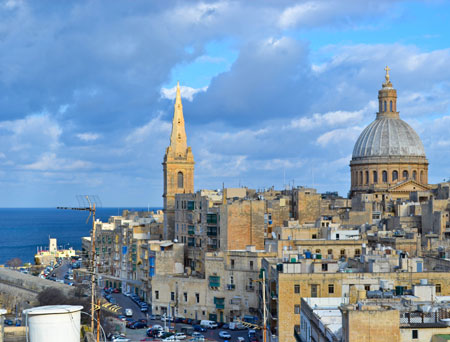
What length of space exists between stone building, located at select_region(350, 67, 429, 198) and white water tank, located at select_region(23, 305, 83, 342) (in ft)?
217

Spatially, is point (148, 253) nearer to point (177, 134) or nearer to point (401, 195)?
point (177, 134)

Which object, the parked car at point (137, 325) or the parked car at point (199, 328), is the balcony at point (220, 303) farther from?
the parked car at point (137, 325)

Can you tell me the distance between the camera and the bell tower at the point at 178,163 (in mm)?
78500

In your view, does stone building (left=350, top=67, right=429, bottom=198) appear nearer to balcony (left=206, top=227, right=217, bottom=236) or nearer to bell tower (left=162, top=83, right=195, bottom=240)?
bell tower (left=162, top=83, right=195, bottom=240)

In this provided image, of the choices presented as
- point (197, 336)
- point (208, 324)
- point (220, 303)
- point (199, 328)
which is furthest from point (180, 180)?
point (197, 336)

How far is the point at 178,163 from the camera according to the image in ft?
258

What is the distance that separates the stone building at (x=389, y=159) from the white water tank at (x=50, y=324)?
66244 millimetres

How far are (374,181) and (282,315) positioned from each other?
52207mm

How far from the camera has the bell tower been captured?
7850 cm

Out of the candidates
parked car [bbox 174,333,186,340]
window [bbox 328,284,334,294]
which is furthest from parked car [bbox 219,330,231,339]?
window [bbox 328,284,334,294]

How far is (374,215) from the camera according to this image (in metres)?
74.0

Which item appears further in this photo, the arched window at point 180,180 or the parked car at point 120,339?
the arched window at point 180,180

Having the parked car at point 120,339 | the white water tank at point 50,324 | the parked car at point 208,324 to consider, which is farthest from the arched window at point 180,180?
the white water tank at point 50,324

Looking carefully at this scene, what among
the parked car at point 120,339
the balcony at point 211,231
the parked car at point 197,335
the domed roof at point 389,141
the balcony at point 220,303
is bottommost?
the parked car at point 197,335
